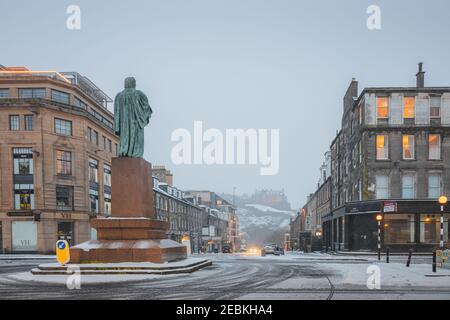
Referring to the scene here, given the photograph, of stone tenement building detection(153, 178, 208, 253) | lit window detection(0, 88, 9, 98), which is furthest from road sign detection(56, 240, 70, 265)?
lit window detection(0, 88, 9, 98)

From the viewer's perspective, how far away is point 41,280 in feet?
41.5

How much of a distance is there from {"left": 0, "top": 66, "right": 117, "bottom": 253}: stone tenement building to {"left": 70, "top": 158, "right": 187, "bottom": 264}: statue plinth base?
90.2ft

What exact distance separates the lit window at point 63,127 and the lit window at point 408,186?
37.3 metres

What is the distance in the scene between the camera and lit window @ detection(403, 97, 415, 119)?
33.3m

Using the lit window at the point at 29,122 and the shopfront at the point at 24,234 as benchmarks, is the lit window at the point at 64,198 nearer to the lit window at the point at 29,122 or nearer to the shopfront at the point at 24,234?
the shopfront at the point at 24,234

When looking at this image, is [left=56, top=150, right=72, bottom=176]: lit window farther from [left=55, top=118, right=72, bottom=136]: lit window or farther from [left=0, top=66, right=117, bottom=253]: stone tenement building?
[left=55, top=118, right=72, bottom=136]: lit window

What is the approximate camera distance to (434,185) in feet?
109

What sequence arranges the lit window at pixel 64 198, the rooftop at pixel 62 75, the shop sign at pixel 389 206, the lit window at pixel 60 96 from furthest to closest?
1. the rooftop at pixel 62 75
2. the lit window at pixel 60 96
3. the lit window at pixel 64 198
4. the shop sign at pixel 389 206

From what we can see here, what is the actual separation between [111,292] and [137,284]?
58.0 inches

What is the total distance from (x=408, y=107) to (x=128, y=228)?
2937cm

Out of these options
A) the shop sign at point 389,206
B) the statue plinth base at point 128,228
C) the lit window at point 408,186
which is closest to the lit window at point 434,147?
the lit window at point 408,186

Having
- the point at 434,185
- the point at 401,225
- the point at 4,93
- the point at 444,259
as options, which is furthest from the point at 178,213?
the point at 444,259

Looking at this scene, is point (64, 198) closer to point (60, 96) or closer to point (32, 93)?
point (60, 96)

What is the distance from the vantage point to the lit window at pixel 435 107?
109 feet
